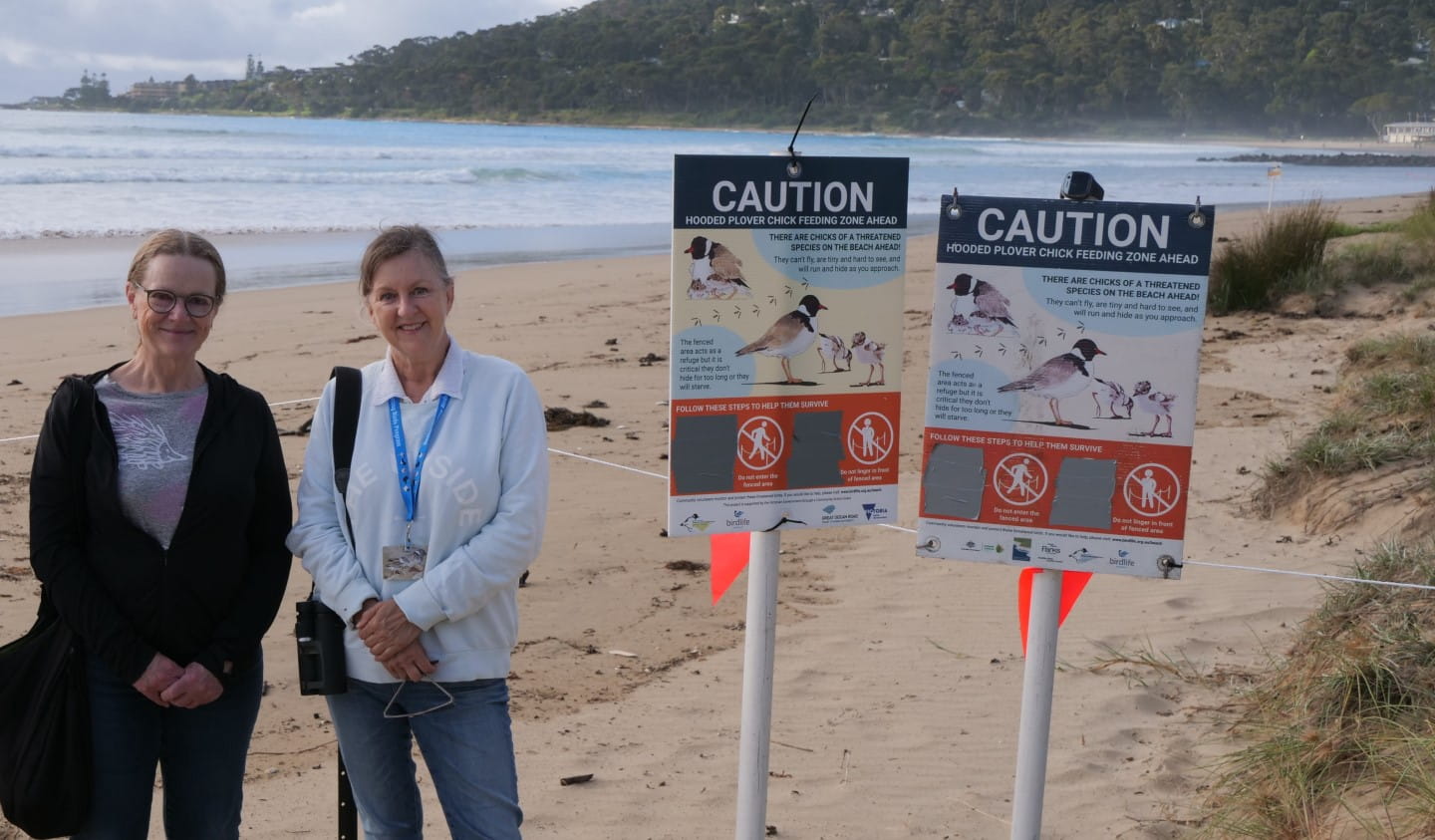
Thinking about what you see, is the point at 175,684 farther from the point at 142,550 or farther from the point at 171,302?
the point at 171,302

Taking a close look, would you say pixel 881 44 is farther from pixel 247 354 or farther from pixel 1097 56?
pixel 247 354

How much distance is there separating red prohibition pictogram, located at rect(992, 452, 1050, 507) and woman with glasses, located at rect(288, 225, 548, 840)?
107cm

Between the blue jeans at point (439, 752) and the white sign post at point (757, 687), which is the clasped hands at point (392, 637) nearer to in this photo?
the blue jeans at point (439, 752)

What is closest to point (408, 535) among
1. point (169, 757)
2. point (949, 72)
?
point (169, 757)

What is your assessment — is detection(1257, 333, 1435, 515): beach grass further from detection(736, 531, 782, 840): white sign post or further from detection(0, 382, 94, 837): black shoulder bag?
detection(0, 382, 94, 837): black shoulder bag

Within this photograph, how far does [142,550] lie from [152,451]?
20 centimetres

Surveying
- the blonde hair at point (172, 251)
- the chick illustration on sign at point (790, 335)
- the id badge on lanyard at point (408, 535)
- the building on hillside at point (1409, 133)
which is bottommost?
the id badge on lanyard at point (408, 535)

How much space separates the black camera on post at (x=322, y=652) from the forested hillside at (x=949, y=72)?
90.8 metres

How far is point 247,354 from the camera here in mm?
10297

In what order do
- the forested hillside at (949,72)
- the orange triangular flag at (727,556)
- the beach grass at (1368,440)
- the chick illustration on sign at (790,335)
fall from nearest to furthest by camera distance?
the chick illustration on sign at (790,335)
the orange triangular flag at (727,556)
the beach grass at (1368,440)
the forested hillside at (949,72)

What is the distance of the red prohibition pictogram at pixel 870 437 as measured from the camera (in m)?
3.19

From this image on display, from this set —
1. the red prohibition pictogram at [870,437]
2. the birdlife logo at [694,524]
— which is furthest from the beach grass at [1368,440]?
the birdlife logo at [694,524]

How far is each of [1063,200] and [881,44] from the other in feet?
334

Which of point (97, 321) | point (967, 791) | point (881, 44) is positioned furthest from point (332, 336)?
point (881, 44)
